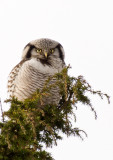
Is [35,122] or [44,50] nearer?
[35,122]

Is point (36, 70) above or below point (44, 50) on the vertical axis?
below

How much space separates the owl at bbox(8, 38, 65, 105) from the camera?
13.5ft

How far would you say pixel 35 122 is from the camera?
277 cm

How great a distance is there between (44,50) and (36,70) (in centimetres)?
47

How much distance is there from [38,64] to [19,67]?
0.86 ft

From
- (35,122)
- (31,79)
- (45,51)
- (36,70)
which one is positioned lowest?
(35,122)

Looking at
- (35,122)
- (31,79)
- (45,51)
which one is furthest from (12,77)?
(35,122)

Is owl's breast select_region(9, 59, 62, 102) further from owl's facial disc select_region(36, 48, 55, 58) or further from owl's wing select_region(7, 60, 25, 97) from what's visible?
owl's facial disc select_region(36, 48, 55, 58)

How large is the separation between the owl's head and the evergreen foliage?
1217 millimetres

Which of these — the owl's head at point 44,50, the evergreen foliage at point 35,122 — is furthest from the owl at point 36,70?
the evergreen foliage at point 35,122

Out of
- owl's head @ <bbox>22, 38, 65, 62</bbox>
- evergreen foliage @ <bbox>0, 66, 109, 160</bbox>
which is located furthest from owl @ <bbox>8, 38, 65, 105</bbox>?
evergreen foliage @ <bbox>0, 66, 109, 160</bbox>

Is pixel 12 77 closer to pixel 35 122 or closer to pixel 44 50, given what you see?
pixel 44 50

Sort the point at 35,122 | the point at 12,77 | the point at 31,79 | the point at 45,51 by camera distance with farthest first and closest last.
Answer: the point at 45,51 < the point at 12,77 < the point at 31,79 < the point at 35,122

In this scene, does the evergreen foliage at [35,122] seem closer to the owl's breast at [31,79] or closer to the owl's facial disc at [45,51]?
the owl's breast at [31,79]
